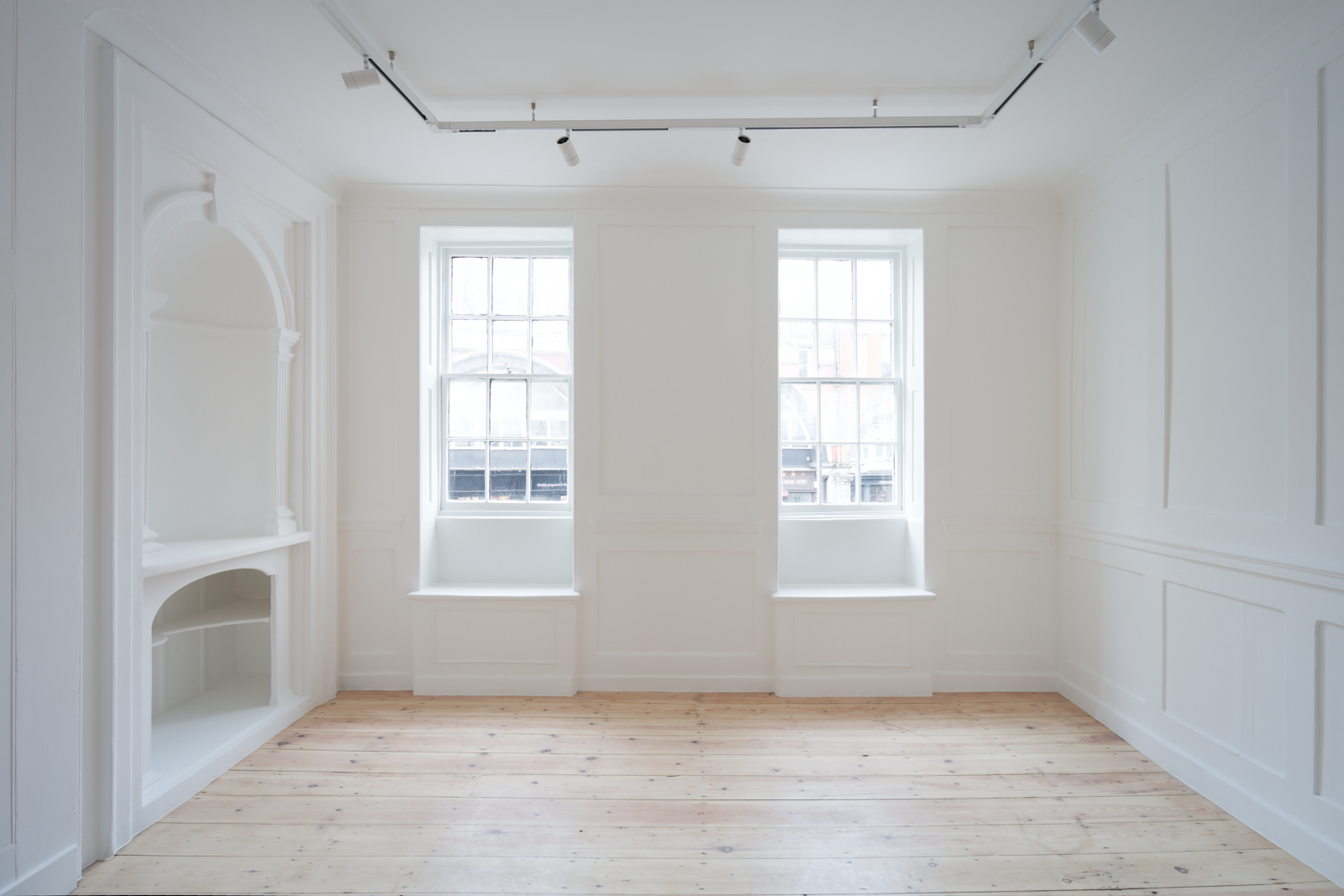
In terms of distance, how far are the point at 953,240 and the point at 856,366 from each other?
951 millimetres

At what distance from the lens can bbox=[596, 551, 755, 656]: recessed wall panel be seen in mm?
3928

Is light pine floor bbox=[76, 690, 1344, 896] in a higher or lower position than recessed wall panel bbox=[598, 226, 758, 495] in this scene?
lower

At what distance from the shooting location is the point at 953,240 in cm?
396

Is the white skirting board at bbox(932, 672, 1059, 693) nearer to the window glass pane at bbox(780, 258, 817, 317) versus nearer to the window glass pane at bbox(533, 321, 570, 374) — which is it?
the window glass pane at bbox(780, 258, 817, 317)

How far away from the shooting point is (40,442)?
2.07 m

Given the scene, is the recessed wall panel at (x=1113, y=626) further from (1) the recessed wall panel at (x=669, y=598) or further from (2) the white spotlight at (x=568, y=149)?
(2) the white spotlight at (x=568, y=149)

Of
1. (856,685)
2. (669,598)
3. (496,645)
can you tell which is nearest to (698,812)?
(669,598)

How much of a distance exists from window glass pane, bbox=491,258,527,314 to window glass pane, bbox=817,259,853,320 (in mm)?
1985

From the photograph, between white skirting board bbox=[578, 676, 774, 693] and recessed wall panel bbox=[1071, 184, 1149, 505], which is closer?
recessed wall panel bbox=[1071, 184, 1149, 505]

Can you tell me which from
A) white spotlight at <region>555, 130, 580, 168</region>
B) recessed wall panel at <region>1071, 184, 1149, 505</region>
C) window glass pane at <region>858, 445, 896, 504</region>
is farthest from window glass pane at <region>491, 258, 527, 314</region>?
recessed wall panel at <region>1071, 184, 1149, 505</region>

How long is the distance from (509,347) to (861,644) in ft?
9.62

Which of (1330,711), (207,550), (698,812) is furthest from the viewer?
(207,550)

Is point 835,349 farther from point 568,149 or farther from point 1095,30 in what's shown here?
point 1095,30

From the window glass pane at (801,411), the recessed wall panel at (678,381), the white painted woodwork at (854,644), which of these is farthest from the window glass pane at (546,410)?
the white painted woodwork at (854,644)
